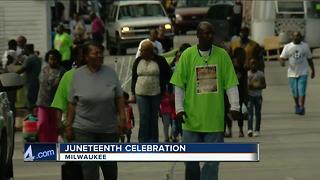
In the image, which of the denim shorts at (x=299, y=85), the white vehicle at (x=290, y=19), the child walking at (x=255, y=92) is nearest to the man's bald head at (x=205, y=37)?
the child walking at (x=255, y=92)

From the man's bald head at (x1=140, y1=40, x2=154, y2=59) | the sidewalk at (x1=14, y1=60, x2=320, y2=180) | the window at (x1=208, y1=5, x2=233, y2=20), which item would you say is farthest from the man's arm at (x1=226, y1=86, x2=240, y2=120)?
the window at (x1=208, y1=5, x2=233, y2=20)

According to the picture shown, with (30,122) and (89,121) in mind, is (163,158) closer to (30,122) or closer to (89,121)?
(89,121)

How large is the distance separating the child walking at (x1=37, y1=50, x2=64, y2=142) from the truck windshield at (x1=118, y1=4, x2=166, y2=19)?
23065mm

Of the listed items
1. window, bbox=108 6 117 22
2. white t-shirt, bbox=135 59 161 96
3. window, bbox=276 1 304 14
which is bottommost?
window, bbox=108 6 117 22

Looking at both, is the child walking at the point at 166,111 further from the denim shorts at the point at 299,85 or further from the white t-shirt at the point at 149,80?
the denim shorts at the point at 299,85

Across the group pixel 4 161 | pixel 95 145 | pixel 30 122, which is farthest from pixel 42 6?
pixel 95 145

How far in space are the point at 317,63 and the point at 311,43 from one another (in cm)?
200

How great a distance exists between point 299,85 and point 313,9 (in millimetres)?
14414

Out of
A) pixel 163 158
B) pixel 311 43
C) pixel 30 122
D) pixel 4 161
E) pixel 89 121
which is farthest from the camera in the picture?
pixel 311 43

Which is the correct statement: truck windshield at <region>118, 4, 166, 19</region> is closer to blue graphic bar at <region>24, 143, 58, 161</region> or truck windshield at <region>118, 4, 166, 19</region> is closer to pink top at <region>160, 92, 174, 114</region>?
pink top at <region>160, 92, 174, 114</region>

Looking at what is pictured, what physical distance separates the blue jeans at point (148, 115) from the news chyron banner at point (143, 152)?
581 cm

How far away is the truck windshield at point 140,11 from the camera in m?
40.0

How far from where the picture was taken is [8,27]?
3198 cm

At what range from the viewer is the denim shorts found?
845 inches
